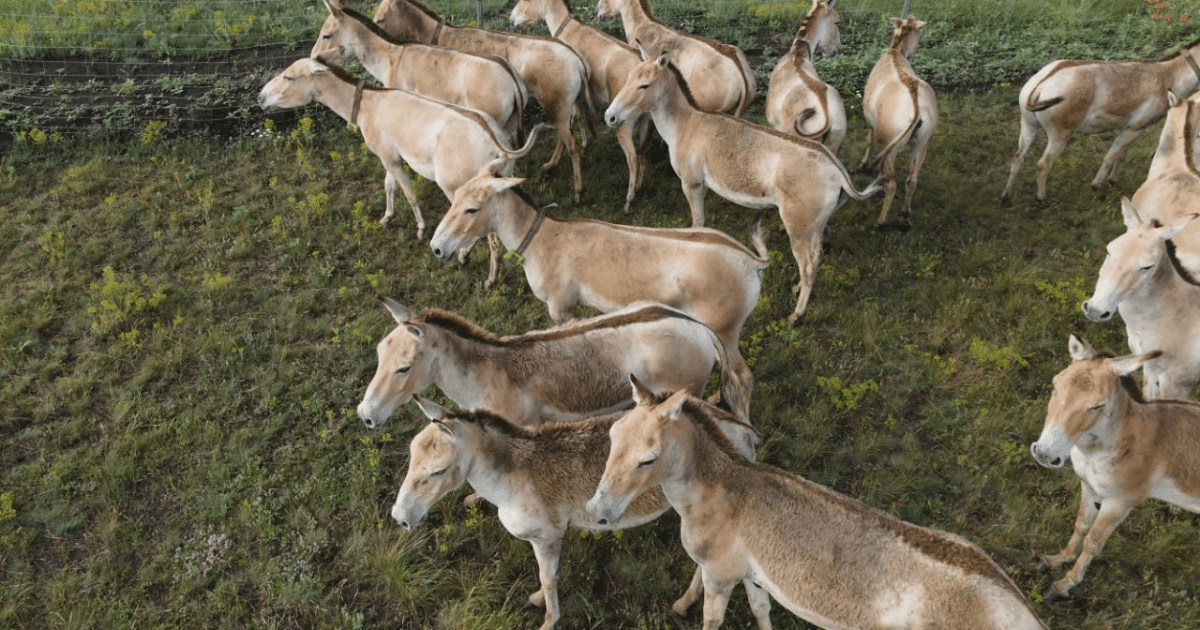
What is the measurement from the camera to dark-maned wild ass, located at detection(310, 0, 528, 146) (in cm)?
938

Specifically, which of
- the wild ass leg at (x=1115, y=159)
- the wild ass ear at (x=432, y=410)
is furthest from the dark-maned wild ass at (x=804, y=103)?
A: the wild ass ear at (x=432, y=410)

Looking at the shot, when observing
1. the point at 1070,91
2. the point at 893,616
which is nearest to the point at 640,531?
the point at 893,616

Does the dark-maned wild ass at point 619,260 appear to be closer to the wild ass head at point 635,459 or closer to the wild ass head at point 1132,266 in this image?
the wild ass head at point 635,459

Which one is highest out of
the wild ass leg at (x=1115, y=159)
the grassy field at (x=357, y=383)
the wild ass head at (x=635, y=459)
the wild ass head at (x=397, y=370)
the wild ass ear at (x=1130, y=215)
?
the wild ass ear at (x=1130, y=215)

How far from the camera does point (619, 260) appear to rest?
6.70 m

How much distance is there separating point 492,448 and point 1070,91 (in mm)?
8577

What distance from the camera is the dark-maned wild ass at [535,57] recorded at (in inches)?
384

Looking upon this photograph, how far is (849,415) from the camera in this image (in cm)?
706

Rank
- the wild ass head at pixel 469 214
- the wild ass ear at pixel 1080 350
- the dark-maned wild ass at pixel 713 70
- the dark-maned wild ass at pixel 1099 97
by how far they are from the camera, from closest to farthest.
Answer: the wild ass ear at pixel 1080 350, the wild ass head at pixel 469 214, the dark-maned wild ass at pixel 1099 97, the dark-maned wild ass at pixel 713 70

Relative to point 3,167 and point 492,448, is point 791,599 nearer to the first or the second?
point 492,448

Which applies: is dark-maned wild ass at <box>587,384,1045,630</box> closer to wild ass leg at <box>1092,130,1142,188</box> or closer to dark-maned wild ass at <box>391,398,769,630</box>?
dark-maned wild ass at <box>391,398,769,630</box>

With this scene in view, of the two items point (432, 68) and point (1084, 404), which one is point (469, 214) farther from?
point (1084, 404)

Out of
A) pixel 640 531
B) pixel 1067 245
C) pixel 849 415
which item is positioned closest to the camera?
pixel 640 531

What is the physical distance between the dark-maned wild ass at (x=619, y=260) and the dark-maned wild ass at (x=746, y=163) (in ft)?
4.55
